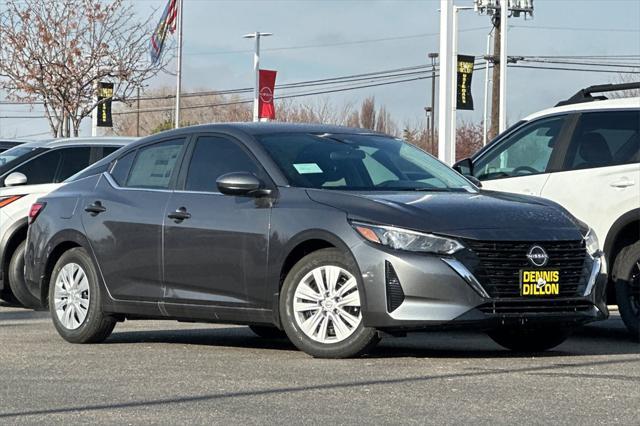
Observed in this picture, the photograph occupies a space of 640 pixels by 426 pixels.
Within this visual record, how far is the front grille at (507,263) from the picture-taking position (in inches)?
366

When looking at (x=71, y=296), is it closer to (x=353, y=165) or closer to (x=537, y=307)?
(x=353, y=165)

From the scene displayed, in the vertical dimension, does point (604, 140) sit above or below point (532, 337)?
above

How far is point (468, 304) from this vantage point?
923cm

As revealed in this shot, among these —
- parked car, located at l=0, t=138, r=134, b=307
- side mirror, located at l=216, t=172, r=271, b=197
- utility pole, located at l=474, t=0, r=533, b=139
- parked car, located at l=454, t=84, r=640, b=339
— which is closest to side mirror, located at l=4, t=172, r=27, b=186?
parked car, located at l=0, t=138, r=134, b=307

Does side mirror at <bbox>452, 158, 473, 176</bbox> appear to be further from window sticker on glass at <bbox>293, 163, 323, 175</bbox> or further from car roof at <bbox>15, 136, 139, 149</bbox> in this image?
car roof at <bbox>15, 136, 139, 149</bbox>

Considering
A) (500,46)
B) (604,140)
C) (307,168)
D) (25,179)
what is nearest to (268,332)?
(307,168)

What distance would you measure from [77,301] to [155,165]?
121cm

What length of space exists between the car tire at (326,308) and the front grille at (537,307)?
0.78 meters

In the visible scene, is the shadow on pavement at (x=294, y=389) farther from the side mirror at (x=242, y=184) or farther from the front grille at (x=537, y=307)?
the side mirror at (x=242, y=184)

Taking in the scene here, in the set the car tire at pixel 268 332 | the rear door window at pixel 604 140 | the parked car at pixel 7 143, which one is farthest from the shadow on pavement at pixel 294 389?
the parked car at pixel 7 143

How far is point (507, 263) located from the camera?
9383 millimetres

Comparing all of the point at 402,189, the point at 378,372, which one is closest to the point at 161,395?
the point at 378,372

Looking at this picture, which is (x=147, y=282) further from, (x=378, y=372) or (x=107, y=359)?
(x=378, y=372)

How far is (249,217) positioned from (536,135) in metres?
3.66
